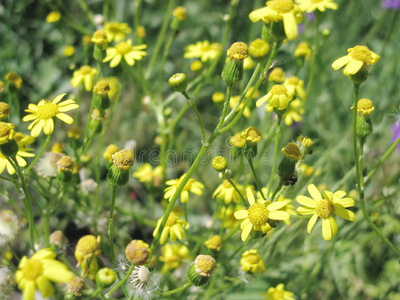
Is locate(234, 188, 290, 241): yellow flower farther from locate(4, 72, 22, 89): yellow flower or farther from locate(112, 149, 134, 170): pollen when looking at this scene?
locate(4, 72, 22, 89): yellow flower

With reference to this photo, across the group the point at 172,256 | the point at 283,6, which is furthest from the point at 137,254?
the point at 283,6

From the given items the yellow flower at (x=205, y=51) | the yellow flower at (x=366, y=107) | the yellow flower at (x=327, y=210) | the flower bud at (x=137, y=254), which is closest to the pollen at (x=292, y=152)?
the yellow flower at (x=327, y=210)

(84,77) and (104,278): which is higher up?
(84,77)

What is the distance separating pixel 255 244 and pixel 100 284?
0.86m

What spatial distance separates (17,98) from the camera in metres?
2.10

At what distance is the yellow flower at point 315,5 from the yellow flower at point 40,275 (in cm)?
133

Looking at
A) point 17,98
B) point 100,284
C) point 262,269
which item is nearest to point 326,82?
Answer: point 262,269

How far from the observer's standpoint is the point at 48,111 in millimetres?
1576

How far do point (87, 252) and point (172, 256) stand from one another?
69 centimetres

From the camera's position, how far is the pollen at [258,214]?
145 centimetres

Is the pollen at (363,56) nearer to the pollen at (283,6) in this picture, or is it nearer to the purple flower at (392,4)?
the pollen at (283,6)

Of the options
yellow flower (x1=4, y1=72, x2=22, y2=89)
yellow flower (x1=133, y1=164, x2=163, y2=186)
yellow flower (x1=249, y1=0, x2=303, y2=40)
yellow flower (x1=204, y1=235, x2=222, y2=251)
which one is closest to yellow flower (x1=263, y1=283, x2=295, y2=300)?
yellow flower (x1=204, y1=235, x2=222, y2=251)

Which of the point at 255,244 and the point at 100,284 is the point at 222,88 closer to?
the point at 255,244

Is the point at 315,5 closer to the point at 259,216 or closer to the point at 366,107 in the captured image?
the point at 366,107
